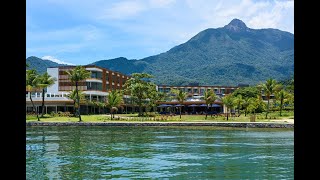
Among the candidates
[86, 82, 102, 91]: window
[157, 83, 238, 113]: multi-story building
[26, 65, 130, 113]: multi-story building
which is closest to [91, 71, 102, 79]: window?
[26, 65, 130, 113]: multi-story building

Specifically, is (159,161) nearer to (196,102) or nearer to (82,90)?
(82,90)

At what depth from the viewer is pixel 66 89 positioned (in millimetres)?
88000

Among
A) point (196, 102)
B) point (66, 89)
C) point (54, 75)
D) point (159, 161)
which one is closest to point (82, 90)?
point (66, 89)

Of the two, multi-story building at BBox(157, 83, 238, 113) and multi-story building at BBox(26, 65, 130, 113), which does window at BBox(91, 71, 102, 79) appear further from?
multi-story building at BBox(157, 83, 238, 113)

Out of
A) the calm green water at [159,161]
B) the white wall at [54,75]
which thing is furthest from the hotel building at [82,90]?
the calm green water at [159,161]

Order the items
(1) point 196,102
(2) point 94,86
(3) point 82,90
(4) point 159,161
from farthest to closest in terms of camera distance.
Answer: (1) point 196,102
(2) point 94,86
(3) point 82,90
(4) point 159,161

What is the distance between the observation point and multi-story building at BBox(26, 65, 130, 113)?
8250cm

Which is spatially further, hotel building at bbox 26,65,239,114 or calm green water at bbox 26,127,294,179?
hotel building at bbox 26,65,239,114

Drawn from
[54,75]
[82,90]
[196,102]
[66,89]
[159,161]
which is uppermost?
[54,75]

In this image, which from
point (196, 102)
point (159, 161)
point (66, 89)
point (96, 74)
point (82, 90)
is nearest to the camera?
point (159, 161)
